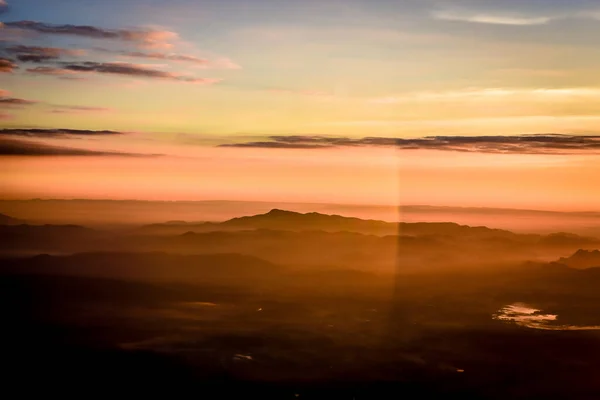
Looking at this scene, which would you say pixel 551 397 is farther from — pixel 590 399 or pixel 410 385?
pixel 410 385

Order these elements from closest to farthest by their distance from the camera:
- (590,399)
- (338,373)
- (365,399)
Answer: (365,399) → (590,399) → (338,373)

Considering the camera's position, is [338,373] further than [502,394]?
Yes

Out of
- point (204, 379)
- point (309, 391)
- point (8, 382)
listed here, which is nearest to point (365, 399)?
point (309, 391)

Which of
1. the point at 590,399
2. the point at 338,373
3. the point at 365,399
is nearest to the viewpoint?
the point at 365,399

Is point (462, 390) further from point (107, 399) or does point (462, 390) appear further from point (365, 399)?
point (107, 399)

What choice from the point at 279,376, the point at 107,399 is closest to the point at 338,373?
the point at 279,376

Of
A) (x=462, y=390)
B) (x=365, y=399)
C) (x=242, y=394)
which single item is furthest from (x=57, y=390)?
(x=462, y=390)

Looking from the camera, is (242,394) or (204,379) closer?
(242,394)
